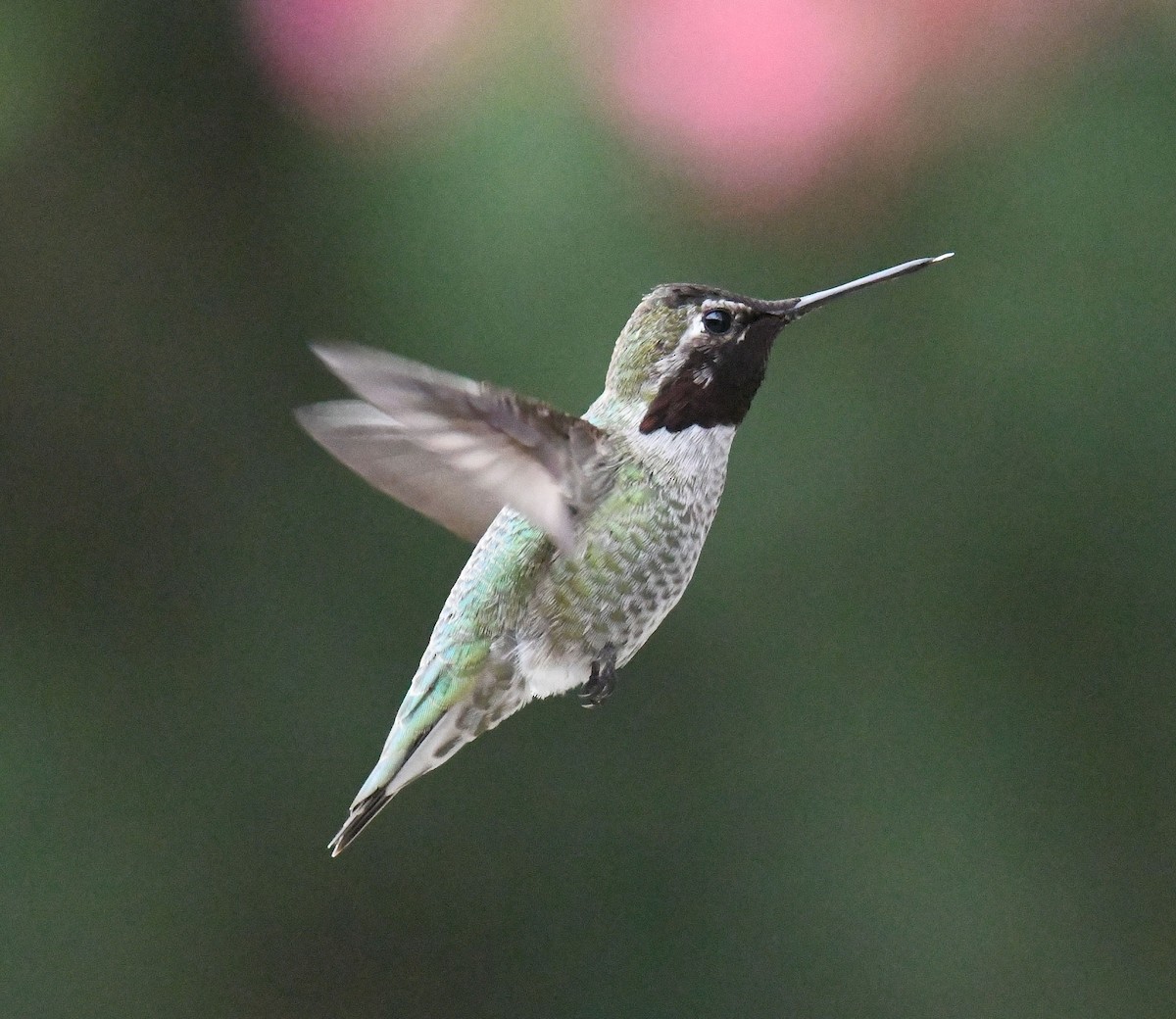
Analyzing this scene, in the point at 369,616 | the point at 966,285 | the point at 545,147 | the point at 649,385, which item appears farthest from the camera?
the point at 369,616

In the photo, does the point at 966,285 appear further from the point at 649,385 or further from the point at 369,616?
the point at 649,385

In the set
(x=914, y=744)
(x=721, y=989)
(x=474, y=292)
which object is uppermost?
(x=474, y=292)

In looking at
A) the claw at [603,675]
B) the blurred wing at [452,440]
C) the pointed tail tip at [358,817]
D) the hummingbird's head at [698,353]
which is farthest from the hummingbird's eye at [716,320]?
the pointed tail tip at [358,817]

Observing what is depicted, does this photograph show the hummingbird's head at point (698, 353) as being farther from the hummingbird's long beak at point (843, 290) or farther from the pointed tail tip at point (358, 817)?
the pointed tail tip at point (358, 817)

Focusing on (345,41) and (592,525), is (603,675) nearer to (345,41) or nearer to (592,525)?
(592,525)

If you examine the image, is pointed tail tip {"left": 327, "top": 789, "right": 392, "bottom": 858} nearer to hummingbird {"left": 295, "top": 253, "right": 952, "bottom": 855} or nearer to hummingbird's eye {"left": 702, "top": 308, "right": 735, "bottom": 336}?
hummingbird {"left": 295, "top": 253, "right": 952, "bottom": 855}

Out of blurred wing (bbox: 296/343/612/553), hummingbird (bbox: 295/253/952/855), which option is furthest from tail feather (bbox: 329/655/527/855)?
blurred wing (bbox: 296/343/612/553)

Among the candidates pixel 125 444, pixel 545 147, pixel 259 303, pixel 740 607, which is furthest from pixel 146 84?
pixel 740 607
